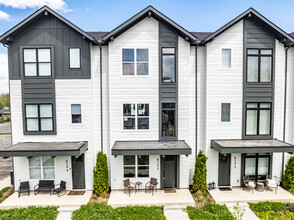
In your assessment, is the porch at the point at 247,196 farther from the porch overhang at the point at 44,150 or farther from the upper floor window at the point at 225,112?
the porch overhang at the point at 44,150

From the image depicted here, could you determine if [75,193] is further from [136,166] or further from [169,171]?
[169,171]

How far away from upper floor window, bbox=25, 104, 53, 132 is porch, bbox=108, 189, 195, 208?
5.40 m

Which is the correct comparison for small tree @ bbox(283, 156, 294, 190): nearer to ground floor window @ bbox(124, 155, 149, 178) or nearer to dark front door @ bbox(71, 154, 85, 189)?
ground floor window @ bbox(124, 155, 149, 178)

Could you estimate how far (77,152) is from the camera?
905 cm

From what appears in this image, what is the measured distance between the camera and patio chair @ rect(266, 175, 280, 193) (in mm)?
9859

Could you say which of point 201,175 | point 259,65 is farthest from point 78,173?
point 259,65

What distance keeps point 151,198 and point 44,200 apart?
5538 millimetres

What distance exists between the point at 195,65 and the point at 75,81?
23.1 feet

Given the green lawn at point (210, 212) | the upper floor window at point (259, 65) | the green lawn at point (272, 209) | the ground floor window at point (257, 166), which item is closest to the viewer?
the green lawn at point (210, 212)

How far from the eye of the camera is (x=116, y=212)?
8047 mm

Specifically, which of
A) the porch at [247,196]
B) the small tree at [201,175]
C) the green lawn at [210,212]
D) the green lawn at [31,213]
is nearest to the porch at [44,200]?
the green lawn at [31,213]

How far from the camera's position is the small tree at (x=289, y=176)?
10.1 metres

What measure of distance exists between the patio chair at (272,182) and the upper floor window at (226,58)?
6.88m

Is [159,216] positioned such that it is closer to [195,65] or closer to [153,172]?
[153,172]
